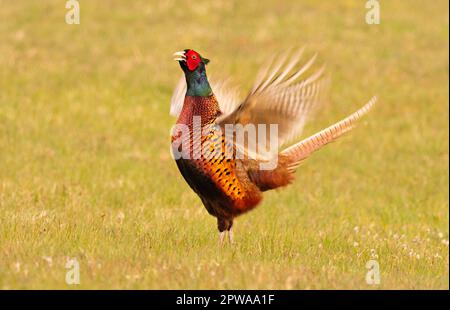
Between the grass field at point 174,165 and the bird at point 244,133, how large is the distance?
1.84 ft

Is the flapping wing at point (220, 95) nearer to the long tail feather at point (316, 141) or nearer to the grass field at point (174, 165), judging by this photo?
the grass field at point (174, 165)

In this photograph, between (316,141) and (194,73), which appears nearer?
(194,73)

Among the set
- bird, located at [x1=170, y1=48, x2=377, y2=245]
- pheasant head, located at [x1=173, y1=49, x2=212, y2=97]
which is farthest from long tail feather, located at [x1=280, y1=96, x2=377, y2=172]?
pheasant head, located at [x1=173, y1=49, x2=212, y2=97]

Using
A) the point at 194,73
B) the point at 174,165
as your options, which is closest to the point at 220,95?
the point at 194,73

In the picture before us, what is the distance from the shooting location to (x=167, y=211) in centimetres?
996

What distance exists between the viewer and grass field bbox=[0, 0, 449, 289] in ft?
22.2

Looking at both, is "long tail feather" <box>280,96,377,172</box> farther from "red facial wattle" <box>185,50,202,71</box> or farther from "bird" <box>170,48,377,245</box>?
"red facial wattle" <box>185,50,202,71</box>

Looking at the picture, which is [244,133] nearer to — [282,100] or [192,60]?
[282,100]

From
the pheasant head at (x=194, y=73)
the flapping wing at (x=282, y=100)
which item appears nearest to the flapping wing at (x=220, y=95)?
the pheasant head at (x=194, y=73)

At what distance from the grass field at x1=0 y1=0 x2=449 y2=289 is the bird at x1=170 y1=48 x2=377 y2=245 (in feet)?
1.84

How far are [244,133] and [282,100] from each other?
1.57 feet

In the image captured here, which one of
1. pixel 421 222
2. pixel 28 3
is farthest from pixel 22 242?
pixel 28 3

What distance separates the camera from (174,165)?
546 inches

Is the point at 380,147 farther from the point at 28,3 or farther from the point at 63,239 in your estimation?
the point at 28,3
